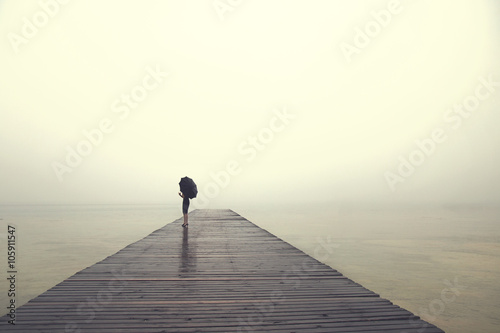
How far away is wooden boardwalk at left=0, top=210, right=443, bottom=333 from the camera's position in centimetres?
309

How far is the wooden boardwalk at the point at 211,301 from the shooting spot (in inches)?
122

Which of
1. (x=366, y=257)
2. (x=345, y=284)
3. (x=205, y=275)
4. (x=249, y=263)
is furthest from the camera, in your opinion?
(x=366, y=257)

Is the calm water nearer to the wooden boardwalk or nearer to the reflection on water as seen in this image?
the reflection on water

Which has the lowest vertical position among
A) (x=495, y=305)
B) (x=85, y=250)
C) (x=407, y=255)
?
(x=495, y=305)

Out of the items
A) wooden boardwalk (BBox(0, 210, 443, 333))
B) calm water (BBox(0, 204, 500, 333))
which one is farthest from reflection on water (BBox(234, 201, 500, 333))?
wooden boardwalk (BBox(0, 210, 443, 333))

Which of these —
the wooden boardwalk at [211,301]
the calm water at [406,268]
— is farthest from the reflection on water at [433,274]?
Result: the wooden boardwalk at [211,301]

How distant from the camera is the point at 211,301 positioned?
150 inches

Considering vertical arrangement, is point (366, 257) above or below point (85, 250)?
below

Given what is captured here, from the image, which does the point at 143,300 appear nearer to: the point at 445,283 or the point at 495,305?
the point at 495,305

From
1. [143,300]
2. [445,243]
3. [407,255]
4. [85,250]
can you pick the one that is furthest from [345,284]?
[445,243]

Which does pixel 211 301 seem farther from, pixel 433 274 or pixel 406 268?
pixel 406 268

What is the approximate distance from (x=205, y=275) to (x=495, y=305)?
27.8 ft

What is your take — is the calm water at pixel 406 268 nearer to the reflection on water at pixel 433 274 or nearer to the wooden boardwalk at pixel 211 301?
the reflection on water at pixel 433 274

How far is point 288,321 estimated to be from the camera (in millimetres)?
3209
